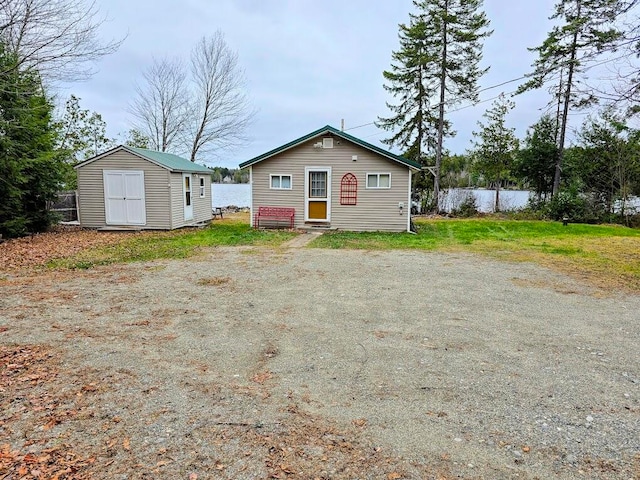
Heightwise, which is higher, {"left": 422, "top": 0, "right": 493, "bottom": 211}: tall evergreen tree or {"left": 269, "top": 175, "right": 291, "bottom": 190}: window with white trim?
{"left": 422, "top": 0, "right": 493, "bottom": 211}: tall evergreen tree

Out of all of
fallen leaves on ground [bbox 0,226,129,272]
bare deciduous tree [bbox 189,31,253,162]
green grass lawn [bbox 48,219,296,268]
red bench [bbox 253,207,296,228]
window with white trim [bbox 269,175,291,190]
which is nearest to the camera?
fallen leaves on ground [bbox 0,226,129,272]

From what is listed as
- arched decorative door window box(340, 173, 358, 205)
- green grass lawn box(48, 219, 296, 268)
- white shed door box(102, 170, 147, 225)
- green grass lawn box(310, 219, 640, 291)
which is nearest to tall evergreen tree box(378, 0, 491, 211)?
green grass lawn box(310, 219, 640, 291)

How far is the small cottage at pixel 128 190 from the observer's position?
13727 millimetres

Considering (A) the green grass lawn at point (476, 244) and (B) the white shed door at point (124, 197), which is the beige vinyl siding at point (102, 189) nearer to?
(B) the white shed door at point (124, 197)

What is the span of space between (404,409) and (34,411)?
2.70 metres

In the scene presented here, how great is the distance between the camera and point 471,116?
22984 millimetres

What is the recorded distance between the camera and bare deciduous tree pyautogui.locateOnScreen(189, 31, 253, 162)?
2514 cm

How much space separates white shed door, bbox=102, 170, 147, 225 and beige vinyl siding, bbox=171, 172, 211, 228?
3.36 feet

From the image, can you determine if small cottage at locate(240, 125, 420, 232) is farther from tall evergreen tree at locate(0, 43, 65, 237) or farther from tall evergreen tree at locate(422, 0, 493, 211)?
tall evergreen tree at locate(422, 0, 493, 211)

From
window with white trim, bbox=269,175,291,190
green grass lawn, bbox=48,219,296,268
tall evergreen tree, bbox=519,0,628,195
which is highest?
tall evergreen tree, bbox=519,0,628,195

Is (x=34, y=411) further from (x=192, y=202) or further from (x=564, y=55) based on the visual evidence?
(x=564, y=55)

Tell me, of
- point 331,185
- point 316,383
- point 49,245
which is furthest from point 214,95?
point 316,383

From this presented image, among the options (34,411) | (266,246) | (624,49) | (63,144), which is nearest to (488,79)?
(624,49)

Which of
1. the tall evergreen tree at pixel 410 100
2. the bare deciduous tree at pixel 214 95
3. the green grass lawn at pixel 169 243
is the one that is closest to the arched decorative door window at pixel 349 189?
the green grass lawn at pixel 169 243
